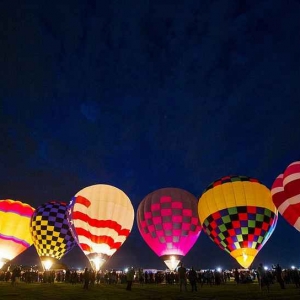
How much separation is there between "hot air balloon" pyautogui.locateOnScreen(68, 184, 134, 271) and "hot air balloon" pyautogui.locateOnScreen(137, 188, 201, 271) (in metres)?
2.25

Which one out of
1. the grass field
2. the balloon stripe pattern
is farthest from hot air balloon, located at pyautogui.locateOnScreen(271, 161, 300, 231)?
the balloon stripe pattern

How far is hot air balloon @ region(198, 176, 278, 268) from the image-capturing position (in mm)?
19125

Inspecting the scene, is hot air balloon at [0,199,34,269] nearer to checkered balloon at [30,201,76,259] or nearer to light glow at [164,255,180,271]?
checkered balloon at [30,201,76,259]

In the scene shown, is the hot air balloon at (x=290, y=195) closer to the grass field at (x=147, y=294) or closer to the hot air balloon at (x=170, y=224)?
the grass field at (x=147, y=294)

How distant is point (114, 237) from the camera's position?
22.3 meters

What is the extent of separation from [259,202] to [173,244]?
26.5 ft

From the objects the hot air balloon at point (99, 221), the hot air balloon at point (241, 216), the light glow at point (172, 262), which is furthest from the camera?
the light glow at point (172, 262)

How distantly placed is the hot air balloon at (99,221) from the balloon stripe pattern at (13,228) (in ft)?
23.7

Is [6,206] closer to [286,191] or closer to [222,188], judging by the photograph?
[222,188]

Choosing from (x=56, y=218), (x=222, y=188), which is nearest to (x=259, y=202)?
(x=222, y=188)

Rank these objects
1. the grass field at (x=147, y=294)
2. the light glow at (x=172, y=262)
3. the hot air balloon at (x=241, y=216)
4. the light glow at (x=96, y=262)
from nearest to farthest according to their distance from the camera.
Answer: the grass field at (x=147, y=294), the hot air balloon at (x=241, y=216), the light glow at (x=96, y=262), the light glow at (x=172, y=262)

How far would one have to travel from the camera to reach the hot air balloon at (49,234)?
25.7 m

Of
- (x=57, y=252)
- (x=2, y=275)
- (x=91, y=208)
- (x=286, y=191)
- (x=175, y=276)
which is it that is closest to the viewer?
(x=286, y=191)

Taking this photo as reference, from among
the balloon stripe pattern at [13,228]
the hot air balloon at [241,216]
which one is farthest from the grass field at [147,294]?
the balloon stripe pattern at [13,228]
